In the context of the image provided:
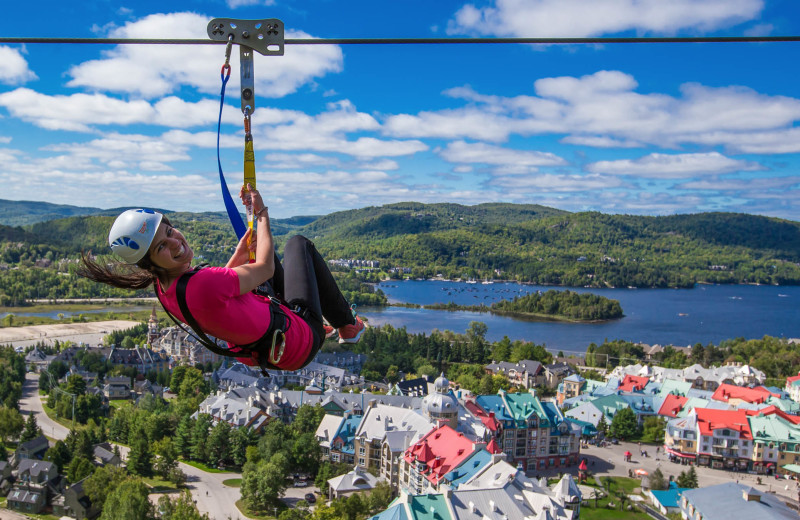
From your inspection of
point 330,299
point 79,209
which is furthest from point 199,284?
point 79,209

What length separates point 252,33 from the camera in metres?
1.93

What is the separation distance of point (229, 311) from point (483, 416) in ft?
44.8

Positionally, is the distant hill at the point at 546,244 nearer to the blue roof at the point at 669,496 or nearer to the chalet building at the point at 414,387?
the chalet building at the point at 414,387

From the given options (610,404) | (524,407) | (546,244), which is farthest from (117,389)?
(546,244)

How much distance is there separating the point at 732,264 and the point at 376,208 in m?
57.1

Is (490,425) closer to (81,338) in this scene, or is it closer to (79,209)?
(81,338)

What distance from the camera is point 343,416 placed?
1512cm

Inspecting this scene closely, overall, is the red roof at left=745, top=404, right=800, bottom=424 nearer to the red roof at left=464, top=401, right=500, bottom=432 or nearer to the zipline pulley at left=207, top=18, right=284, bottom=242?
the red roof at left=464, top=401, right=500, bottom=432

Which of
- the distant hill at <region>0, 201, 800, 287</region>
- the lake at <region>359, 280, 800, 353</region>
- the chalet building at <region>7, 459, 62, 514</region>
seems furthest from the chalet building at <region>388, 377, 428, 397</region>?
the distant hill at <region>0, 201, 800, 287</region>

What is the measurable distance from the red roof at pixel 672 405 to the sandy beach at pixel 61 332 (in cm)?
2210

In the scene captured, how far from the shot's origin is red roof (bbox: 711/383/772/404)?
717 inches

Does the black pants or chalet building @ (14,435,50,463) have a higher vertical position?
the black pants


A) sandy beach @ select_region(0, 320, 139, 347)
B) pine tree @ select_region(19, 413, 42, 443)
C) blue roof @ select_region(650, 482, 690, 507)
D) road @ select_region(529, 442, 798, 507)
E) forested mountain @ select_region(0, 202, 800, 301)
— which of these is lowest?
sandy beach @ select_region(0, 320, 139, 347)

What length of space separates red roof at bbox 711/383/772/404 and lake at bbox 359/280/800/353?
1124 centimetres
